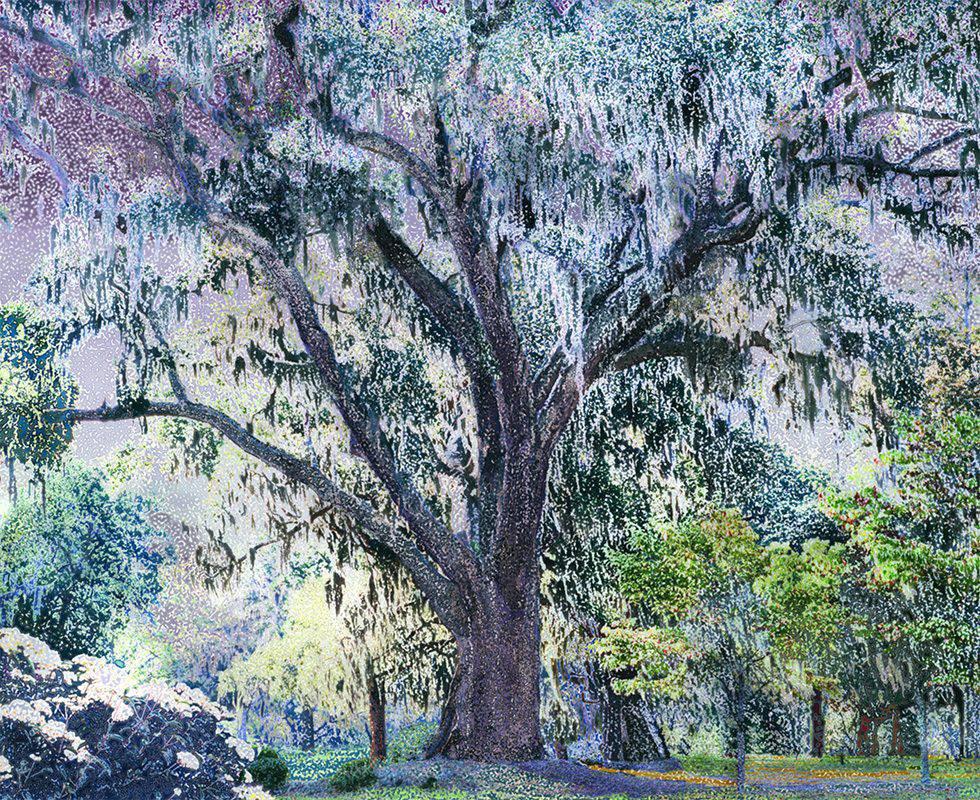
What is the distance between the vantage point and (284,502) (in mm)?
17219

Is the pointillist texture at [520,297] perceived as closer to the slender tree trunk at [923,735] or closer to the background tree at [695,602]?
the background tree at [695,602]

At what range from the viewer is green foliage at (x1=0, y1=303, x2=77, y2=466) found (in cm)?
1338

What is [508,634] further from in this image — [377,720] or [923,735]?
[377,720]

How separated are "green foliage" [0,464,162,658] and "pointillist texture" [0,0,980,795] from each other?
6.60m

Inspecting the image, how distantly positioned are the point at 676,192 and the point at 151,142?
20.8ft

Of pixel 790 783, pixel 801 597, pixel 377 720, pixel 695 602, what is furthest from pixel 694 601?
pixel 377 720

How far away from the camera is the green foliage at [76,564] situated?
75.4 ft

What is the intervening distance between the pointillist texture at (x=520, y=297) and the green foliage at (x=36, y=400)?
0.05 meters

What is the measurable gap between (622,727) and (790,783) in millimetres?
3280

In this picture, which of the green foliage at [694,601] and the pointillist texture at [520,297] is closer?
the pointillist texture at [520,297]

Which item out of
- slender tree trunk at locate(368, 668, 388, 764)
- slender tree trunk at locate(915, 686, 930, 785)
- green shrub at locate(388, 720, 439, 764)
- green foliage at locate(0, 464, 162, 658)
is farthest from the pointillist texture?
green shrub at locate(388, 720, 439, 764)

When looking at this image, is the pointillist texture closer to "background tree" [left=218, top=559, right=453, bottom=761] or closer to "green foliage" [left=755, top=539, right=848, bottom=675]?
"green foliage" [left=755, top=539, right=848, bottom=675]

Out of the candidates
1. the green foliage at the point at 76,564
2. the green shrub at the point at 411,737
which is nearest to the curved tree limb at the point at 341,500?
the green foliage at the point at 76,564

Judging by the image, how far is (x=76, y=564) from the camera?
24219mm
